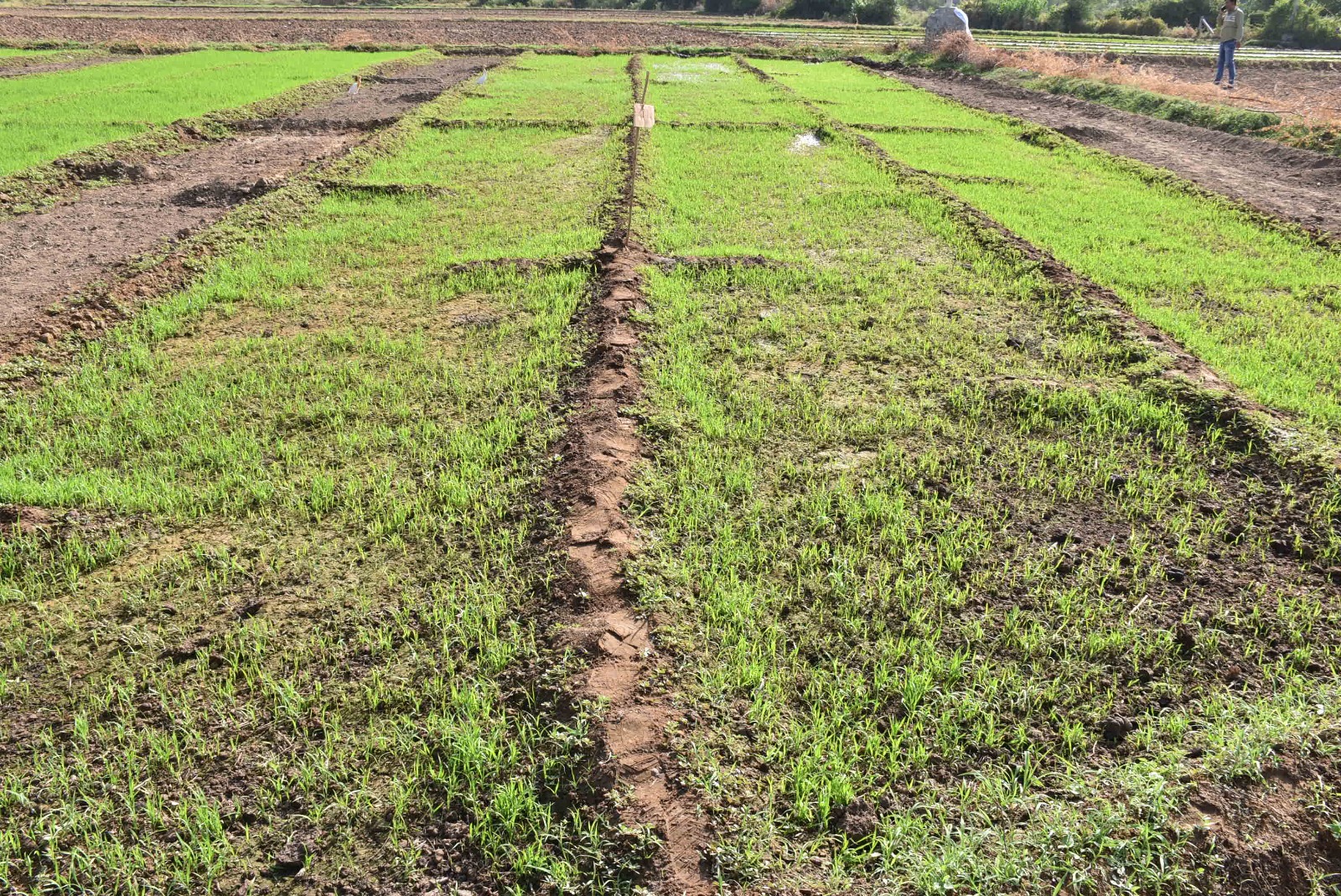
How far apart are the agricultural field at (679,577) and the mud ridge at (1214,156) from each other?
245 centimetres

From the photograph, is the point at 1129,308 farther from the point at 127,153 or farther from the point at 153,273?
the point at 127,153

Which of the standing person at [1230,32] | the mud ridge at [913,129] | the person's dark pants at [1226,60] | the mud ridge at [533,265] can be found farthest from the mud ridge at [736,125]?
the person's dark pants at [1226,60]

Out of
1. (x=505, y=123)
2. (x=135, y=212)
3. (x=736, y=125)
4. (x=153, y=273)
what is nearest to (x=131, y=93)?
(x=505, y=123)

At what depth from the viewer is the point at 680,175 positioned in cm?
1002

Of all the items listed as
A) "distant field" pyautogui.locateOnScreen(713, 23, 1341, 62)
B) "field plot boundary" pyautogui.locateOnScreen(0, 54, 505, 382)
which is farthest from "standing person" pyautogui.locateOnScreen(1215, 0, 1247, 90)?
"field plot boundary" pyautogui.locateOnScreen(0, 54, 505, 382)

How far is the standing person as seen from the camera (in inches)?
594

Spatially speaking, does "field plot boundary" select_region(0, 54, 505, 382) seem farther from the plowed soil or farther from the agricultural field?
the plowed soil

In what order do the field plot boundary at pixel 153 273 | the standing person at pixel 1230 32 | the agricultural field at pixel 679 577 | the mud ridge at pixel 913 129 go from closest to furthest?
the agricultural field at pixel 679 577
the field plot boundary at pixel 153 273
the mud ridge at pixel 913 129
the standing person at pixel 1230 32

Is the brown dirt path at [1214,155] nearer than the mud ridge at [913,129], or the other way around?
the brown dirt path at [1214,155]

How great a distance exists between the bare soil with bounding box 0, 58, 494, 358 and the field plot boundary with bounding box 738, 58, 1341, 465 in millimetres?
7814

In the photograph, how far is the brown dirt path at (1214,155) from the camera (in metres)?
9.12

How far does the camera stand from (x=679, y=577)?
345 cm

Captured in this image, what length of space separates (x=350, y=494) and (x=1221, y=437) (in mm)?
4927

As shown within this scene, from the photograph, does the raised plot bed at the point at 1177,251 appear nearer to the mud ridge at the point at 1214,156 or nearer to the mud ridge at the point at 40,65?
the mud ridge at the point at 1214,156
